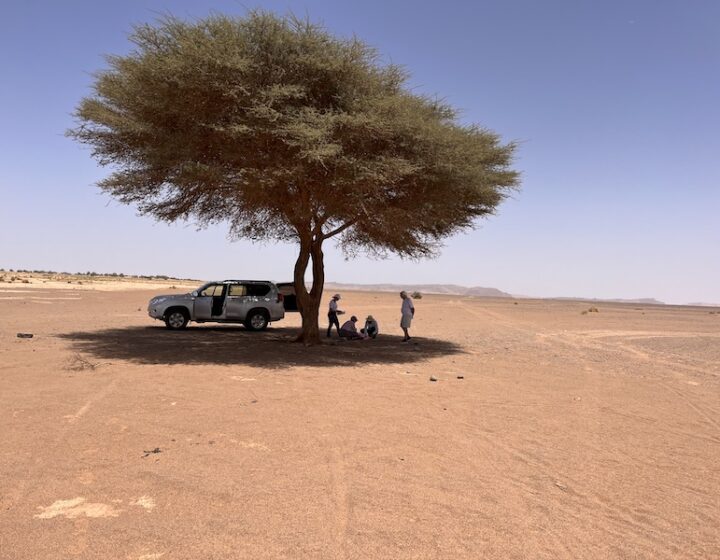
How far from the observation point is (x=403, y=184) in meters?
15.7

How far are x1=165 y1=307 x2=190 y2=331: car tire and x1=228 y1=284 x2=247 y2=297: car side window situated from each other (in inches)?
74.3

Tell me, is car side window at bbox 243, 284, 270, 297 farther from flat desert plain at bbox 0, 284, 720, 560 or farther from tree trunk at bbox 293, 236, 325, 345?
flat desert plain at bbox 0, 284, 720, 560

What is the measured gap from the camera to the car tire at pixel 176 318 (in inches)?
843

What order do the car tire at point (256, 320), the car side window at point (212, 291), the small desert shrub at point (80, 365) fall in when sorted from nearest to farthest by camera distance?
the small desert shrub at point (80, 365) → the car side window at point (212, 291) → the car tire at point (256, 320)

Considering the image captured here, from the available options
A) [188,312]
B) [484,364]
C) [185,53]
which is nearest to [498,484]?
[484,364]

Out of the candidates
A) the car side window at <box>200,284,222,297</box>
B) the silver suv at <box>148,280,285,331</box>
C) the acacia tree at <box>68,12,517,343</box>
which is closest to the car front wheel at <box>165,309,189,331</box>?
the silver suv at <box>148,280,285,331</box>

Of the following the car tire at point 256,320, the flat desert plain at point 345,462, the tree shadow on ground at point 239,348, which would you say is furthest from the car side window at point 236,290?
the flat desert plain at point 345,462

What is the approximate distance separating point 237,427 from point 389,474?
8.42 ft

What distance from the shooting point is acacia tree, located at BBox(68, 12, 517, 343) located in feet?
44.4

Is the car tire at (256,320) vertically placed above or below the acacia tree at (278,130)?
below

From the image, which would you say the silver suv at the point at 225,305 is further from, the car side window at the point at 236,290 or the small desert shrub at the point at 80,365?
the small desert shrub at the point at 80,365

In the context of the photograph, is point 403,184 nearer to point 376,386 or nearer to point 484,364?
point 484,364

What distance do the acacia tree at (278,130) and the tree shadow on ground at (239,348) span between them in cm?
381

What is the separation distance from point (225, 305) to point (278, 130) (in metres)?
10.1
